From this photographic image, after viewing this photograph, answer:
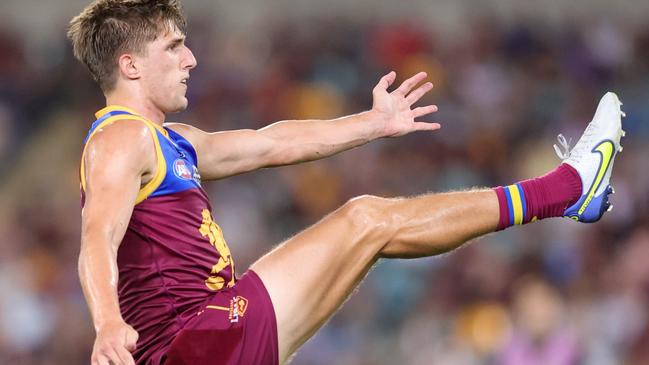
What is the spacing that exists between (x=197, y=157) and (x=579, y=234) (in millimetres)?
4757

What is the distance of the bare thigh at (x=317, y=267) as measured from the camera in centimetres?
492

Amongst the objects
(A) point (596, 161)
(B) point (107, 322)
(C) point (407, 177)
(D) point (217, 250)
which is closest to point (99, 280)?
(B) point (107, 322)

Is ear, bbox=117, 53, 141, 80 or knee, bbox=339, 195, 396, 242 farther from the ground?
ear, bbox=117, 53, 141, 80

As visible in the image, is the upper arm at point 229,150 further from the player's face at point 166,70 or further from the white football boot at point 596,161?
the white football boot at point 596,161

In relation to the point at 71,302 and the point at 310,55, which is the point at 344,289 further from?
the point at 310,55

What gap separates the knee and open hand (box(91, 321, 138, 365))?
121 cm

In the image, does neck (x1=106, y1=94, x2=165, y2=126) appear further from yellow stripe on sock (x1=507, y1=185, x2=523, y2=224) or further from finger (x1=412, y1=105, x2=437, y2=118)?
yellow stripe on sock (x1=507, y1=185, x2=523, y2=224)

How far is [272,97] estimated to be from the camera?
1181 cm

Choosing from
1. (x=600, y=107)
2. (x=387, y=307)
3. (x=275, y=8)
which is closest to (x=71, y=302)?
(x=387, y=307)

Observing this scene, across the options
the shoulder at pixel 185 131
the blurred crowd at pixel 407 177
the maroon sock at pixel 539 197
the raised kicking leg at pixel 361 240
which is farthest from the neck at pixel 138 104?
the blurred crowd at pixel 407 177

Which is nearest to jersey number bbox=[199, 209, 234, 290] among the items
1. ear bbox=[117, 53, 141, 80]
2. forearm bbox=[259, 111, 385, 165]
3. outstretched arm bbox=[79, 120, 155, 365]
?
outstretched arm bbox=[79, 120, 155, 365]

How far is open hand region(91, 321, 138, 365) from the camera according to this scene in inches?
160

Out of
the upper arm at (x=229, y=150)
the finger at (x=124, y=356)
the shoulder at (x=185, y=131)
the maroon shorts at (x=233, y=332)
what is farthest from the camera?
the upper arm at (x=229, y=150)

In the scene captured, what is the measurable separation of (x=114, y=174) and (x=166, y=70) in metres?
0.75
